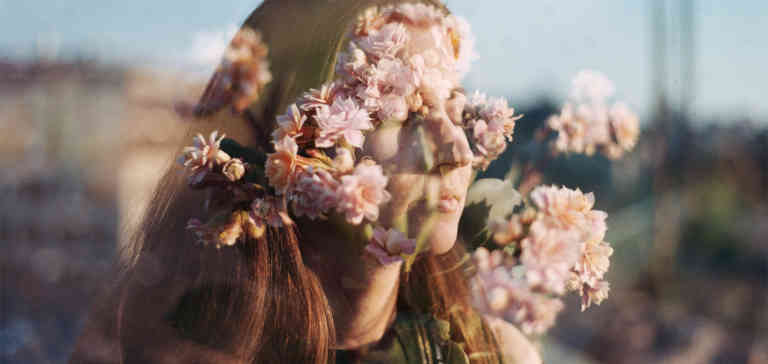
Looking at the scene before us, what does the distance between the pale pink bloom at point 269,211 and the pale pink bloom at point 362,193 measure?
0.26 ft

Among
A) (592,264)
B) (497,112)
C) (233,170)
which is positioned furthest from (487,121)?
(233,170)

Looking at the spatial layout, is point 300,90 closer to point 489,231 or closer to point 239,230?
point 239,230

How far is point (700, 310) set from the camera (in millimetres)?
4078

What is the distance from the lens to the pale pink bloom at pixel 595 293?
0.65m

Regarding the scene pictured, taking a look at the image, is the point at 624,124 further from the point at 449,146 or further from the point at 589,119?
the point at 449,146

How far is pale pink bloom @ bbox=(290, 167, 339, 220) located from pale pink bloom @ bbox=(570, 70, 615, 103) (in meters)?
0.43

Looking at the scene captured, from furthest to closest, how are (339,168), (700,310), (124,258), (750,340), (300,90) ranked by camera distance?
(700,310) → (750,340) → (124,258) → (300,90) → (339,168)

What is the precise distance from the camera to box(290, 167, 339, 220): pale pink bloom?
1.76 feet

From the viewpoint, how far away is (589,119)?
2.54ft

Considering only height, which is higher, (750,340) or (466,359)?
(466,359)

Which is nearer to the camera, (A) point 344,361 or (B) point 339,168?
(B) point 339,168

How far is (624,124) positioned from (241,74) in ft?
1.91

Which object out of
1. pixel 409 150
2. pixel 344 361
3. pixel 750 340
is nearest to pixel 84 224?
pixel 344 361

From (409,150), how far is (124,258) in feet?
1.56
